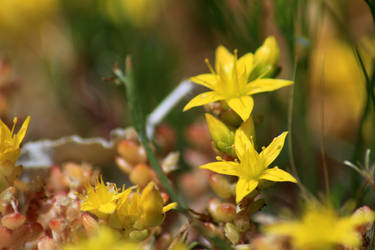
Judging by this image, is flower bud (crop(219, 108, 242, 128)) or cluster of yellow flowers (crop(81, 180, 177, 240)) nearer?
cluster of yellow flowers (crop(81, 180, 177, 240))

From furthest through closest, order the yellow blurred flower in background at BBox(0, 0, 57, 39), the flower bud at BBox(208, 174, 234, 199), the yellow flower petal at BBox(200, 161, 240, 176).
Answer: the yellow blurred flower in background at BBox(0, 0, 57, 39)
the flower bud at BBox(208, 174, 234, 199)
the yellow flower petal at BBox(200, 161, 240, 176)

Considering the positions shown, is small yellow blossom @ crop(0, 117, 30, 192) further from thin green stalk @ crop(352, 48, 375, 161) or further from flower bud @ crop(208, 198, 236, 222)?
thin green stalk @ crop(352, 48, 375, 161)

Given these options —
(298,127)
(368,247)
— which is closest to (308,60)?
(298,127)

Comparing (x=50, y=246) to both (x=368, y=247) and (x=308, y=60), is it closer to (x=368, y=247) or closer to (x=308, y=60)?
(x=368, y=247)

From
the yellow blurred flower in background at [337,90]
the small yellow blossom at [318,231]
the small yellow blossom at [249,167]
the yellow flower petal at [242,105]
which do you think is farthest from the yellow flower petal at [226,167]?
the yellow blurred flower in background at [337,90]

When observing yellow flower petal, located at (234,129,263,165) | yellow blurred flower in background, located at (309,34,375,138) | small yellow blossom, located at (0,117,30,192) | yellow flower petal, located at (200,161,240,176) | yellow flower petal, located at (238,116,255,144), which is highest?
small yellow blossom, located at (0,117,30,192)

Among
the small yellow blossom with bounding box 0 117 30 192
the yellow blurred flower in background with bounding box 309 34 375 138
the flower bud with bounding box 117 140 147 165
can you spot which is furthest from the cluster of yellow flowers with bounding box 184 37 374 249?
the yellow blurred flower in background with bounding box 309 34 375 138

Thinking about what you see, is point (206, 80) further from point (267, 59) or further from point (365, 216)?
point (365, 216)

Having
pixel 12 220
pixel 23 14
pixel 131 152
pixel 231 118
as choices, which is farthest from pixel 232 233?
pixel 23 14
